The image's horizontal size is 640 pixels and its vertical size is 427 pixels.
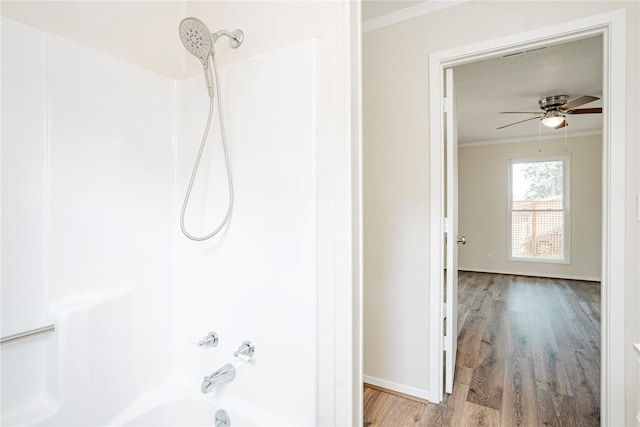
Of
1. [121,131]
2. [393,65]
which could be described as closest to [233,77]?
[121,131]

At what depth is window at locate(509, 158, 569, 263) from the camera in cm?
537

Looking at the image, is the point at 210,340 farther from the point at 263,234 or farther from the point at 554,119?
the point at 554,119

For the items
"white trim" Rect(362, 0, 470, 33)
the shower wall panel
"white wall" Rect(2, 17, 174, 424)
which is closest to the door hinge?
"white trim" Rect(362, 0, 470, 33)

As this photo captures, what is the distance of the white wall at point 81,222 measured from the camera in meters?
1.04

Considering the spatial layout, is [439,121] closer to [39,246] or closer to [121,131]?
[121,131]

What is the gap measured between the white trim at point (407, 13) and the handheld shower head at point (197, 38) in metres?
1.30

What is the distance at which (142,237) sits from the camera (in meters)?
1.40

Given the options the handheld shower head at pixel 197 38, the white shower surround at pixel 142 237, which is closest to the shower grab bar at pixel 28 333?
the white shower surround at pixel 142 237

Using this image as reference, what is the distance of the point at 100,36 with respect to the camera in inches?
48.9

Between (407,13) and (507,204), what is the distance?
4901 millimetres

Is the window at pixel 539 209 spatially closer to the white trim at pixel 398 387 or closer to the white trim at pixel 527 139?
the white trim at pixel 527 139

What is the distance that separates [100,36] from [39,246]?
85 centimetres

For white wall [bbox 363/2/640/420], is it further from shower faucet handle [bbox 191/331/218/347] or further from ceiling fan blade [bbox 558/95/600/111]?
ceiling fan blade [bbox 558/95/600/111]

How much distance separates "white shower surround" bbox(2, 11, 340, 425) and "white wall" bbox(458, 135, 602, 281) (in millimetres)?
5675
